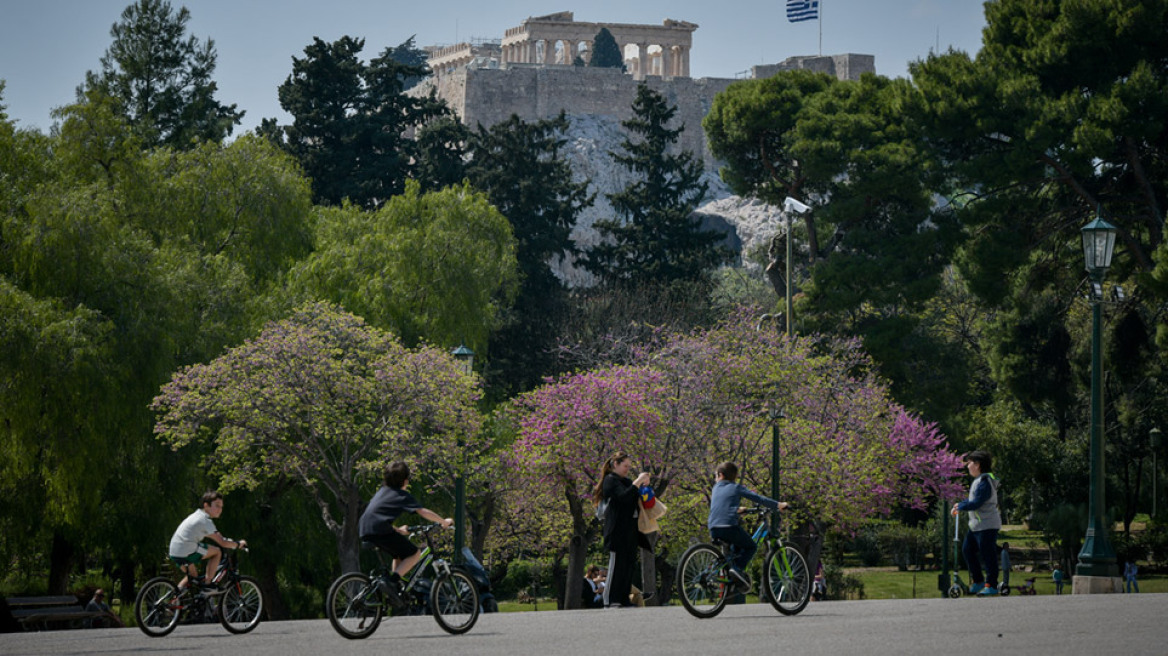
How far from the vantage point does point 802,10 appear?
10406 centimetres

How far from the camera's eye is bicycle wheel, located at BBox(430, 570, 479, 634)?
513 inches

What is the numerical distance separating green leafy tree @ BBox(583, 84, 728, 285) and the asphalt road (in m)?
51.8

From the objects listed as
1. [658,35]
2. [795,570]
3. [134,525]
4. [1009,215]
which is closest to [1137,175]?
[1009,215]

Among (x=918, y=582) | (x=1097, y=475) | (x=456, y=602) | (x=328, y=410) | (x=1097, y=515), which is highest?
(x=328, y=410)

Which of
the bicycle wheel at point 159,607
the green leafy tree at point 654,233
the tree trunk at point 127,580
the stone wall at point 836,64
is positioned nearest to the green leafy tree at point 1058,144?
the tree trunk at point 127,580

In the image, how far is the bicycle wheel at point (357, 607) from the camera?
41.7 feet

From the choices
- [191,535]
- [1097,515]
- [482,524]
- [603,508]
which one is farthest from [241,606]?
[482,524]

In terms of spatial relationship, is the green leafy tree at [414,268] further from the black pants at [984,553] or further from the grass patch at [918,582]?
the black pants at [984,553]

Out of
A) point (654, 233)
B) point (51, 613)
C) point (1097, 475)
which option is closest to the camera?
point (1097, 475)

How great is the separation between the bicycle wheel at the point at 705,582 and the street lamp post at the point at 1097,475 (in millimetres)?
6926

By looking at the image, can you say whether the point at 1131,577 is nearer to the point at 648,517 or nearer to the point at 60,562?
the point at 60,562

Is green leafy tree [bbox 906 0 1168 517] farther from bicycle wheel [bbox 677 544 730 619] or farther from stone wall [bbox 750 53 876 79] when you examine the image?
stone wall [bbox 750 53 876 79]

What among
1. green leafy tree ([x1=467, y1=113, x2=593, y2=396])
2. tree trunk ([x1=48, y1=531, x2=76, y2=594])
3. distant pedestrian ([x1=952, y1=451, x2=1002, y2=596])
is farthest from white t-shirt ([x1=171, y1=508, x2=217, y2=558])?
green leafy tree ([x1=467, y1=113, x2=593, y2=396])

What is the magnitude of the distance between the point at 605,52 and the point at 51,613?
4862 inches
